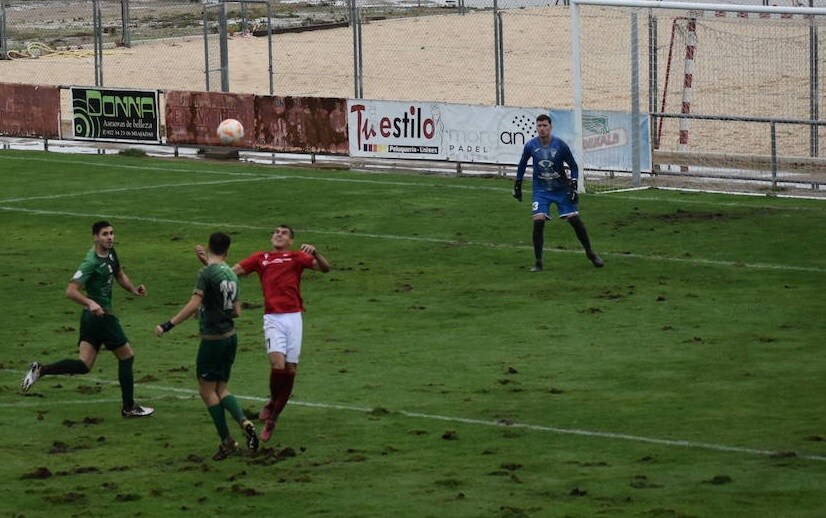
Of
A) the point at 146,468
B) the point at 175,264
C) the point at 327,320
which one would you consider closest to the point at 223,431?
the point at 146,468

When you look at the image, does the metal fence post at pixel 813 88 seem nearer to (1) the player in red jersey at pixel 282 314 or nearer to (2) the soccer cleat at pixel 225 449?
(1) the player in red jersey at pixel 282 314

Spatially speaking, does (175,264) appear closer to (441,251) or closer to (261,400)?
(441,251)

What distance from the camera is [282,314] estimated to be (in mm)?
15078

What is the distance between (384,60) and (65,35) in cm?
1791

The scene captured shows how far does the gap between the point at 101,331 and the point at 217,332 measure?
7.00 feet

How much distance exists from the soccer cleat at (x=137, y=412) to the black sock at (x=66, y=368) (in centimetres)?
56

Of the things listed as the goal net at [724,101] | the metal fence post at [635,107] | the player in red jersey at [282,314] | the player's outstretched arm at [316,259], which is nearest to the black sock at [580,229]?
the goal net at [724,101]

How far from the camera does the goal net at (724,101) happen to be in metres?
31.7

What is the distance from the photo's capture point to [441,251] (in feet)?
86.2

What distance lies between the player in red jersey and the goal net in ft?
51.3

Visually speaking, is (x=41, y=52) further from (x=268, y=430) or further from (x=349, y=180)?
(x=268, y=430)

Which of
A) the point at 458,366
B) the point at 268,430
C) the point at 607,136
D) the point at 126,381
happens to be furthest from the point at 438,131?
the point at 268,430

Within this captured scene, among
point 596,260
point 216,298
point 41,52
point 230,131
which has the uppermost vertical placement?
point 41,52

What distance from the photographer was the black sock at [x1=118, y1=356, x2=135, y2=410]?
1630 cm
